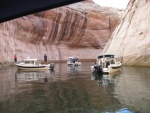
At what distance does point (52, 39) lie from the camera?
90.6 metres

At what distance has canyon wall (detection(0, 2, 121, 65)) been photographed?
82.5 metres

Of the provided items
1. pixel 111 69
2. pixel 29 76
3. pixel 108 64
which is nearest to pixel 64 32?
pixel 108 64

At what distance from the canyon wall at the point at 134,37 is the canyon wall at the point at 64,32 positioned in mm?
26912

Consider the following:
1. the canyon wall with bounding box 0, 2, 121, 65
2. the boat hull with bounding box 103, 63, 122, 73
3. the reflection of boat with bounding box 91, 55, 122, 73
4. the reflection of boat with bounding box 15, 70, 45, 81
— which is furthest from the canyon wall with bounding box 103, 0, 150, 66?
the canyon wall with bounding box 0, 2, 121, 65

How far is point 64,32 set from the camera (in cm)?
9138

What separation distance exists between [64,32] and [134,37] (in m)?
40.0

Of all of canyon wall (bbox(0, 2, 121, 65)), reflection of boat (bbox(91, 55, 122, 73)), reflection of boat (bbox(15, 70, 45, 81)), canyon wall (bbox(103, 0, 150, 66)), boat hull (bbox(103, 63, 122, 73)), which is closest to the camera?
reflection of boat (bbox(15, 70, 45, 81))

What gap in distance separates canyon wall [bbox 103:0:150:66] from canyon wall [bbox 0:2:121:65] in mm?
26912

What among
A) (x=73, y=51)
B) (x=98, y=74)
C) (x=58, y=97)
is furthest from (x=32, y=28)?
(x=58, y=97)

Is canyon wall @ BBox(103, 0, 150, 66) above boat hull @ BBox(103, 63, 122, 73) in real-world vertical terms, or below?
above

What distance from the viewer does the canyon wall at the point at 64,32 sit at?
82500 millimetres

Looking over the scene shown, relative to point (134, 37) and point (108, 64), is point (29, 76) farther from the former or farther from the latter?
point (134, 37)

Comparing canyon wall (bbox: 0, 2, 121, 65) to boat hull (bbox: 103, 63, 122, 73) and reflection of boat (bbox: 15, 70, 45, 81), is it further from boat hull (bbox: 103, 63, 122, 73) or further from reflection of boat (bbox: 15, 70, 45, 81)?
boat hull (bbox: 103, 63, 122, 73)

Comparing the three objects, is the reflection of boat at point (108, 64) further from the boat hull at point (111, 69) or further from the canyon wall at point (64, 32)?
the canyon wall at point (64, 32)
